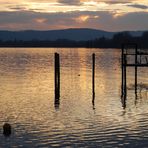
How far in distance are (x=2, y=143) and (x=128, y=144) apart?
21.2ft

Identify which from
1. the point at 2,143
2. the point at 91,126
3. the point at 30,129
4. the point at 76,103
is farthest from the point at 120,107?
the point at 2,143

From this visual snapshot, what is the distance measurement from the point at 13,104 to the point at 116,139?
14.4m

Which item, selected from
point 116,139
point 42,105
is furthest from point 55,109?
point 116,139

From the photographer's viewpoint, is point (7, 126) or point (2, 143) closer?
point (2, 143)

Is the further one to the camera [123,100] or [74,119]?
[123,100]

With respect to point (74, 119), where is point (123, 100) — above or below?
above

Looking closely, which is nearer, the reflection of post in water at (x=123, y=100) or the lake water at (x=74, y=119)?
the lake water at (x=74, y=119)

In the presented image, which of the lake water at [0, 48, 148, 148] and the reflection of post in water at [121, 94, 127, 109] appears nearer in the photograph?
the lake water at [0, 48, 148, 148]

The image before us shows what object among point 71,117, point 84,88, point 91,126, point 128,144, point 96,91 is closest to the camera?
point 128,144

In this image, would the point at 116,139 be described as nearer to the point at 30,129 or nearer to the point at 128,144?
the point at 128,144

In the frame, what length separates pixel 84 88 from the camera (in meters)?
49.8

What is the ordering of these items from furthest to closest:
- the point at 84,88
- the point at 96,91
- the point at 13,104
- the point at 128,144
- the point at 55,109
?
the point at 84,88
the point at 96,91
the point at 13,104
the point at 55,109
the point at 128,144

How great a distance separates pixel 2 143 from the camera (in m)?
22.4

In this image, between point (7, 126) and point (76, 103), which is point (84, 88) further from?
point (7, 126)
